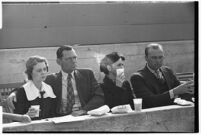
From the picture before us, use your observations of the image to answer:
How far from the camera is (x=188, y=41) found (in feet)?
14.8

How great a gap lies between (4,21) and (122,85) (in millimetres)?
Result: 1450

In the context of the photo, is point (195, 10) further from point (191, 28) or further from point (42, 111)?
point (42, 111)

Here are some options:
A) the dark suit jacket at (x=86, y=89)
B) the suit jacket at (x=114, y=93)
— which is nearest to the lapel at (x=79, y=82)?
the dark suit jacket at (x=86, y=89)

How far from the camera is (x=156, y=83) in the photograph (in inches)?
177

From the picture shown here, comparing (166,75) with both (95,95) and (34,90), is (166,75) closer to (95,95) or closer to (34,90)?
(95,95)

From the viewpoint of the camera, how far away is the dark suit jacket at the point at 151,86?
443cm

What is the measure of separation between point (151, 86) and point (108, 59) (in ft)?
1.97

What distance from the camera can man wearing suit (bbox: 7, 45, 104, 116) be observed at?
13.9 ft

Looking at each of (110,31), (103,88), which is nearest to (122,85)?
(103,88)

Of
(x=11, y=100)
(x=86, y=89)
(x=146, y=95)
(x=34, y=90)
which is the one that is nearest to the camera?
(x=11, y=100)

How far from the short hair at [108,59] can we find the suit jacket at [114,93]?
106 mm

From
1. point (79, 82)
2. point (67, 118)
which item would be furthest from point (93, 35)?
point (67, 118)

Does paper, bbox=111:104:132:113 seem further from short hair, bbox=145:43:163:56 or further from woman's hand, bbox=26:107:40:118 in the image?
woman's hand, bbox=26:107:40:118

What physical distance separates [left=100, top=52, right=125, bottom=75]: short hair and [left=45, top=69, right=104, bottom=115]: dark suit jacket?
0.15 meters
